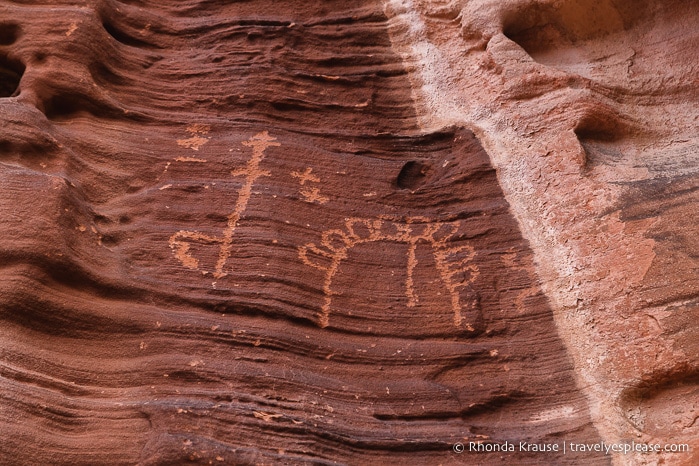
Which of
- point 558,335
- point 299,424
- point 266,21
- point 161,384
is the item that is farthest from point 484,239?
point 266,21

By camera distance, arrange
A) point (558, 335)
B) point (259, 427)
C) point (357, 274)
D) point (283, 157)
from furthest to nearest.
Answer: point (283, 157) → point (357, 274) → point (558, 335) → point (259, 427)

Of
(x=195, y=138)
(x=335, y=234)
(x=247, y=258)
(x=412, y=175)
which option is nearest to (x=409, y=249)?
(x=335, y=234)

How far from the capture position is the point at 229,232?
348cm

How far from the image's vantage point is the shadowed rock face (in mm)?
2807

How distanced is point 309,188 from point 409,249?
Result: 59 centimetres

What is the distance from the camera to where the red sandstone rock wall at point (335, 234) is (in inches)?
112

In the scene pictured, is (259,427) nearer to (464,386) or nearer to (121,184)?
(464,386)

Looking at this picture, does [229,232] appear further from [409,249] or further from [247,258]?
[409,249]

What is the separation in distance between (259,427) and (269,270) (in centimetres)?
78

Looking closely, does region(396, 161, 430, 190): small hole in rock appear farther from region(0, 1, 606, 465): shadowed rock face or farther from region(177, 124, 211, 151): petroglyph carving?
region(177, 124, 211, 151): petroglyph carving

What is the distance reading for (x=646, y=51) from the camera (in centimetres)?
436

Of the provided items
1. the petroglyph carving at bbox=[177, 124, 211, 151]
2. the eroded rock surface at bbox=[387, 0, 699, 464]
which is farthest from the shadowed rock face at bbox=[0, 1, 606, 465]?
the eroded rock surface at bbox=[387, 0, 699, 464]

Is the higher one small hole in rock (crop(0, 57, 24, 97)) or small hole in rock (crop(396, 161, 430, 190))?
small hole in rock (crop(0, 57, 24, 97))

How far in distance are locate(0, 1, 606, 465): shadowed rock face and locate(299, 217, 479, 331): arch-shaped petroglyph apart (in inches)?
0.4
